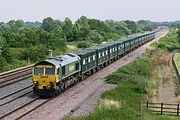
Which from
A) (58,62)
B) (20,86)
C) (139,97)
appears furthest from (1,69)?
(139,97)

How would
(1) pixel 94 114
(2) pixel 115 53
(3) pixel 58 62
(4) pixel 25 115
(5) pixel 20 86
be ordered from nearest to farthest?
(1) pixel 94 114, (4) pixel 25 115, (3) pixel 58 62, (5) pixel 20 86, (2) pixel 115 53

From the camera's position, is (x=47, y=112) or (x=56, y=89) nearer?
(x=47, y=112)

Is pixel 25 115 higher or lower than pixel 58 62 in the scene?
lower

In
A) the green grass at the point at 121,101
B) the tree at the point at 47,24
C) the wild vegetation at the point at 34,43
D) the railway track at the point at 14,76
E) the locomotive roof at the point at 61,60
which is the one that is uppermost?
the tree at the point at 47,24

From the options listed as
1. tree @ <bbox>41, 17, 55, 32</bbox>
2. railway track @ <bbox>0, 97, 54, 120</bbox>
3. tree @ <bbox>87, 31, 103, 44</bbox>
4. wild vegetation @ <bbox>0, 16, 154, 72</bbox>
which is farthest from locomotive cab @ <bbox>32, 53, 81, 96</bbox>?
tree @ <bbox>41, 17, 55, 32</bbox>

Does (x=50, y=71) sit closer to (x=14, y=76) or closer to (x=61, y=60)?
(x=61, y=60)

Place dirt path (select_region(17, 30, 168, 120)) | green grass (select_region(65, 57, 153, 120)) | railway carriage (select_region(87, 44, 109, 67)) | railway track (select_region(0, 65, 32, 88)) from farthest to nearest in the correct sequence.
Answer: railway carriage (select_region(87, 44, 109, 67)) < railway track (select_region(0, 65, 32, 88)) < dirt path (select_region(17, 30, 168, 120)) < green grass (select_region(65, 57, 153, 120))

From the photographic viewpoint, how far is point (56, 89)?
2873cm

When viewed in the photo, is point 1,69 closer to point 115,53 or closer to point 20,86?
point 20,86

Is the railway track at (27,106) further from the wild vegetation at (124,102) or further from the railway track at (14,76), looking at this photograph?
the railway track at (14,76)

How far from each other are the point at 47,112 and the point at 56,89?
181 inches

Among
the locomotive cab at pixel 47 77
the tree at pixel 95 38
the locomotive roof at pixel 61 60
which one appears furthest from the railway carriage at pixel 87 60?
the tree at pixel 95 38

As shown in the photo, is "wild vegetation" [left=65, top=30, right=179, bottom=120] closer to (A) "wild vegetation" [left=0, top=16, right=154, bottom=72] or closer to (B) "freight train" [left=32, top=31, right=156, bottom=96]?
(B) "freight train" [left=32, top=31, right=156, bottom=96]

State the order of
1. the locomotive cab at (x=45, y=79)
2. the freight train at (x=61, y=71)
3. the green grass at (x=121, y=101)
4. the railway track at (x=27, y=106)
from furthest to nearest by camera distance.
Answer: the freight train at (x=61, y=71) → the locomotive cab at (x=45, y=79) → the railway track at (x=27, y=106) → the green grass at (x=121, y=101)
